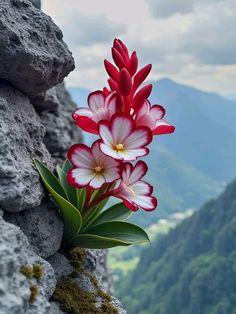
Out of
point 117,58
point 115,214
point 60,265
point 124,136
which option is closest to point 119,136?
point 124,136

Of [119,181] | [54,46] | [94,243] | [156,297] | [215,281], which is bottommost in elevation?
[156,297]

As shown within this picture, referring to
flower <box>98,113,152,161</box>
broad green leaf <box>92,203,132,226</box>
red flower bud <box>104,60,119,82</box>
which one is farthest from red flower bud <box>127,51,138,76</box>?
broad green leaf <box>92,203,132,226</box>

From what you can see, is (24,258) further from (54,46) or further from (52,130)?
(52,130)

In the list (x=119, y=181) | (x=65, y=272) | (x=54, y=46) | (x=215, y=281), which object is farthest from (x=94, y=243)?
(x=215, y=281)

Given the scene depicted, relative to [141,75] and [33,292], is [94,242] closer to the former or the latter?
[33,292]

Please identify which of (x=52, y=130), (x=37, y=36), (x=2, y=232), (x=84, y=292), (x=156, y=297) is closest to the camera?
(x=2, y=232)

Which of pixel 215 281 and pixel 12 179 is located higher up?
pixel 12 179
